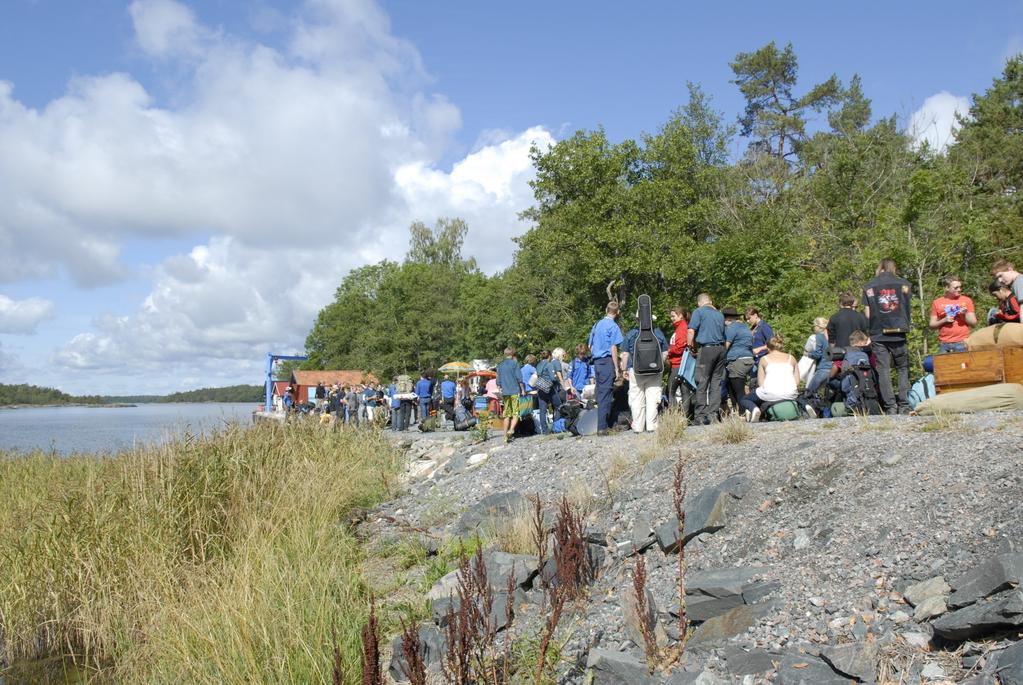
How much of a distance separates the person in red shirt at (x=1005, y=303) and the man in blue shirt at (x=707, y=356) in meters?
3.16

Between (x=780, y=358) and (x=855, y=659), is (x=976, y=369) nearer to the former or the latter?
(x=780, y=358)

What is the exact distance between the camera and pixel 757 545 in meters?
6.13

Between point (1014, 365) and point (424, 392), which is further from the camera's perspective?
point (424, 392)

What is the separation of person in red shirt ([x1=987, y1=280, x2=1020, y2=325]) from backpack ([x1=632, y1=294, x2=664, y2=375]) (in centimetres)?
386

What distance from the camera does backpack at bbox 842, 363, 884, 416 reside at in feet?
33.1

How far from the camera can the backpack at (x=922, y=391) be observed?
9961mm

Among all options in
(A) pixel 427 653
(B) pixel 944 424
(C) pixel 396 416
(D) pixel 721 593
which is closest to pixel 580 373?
(B) pixel 944 424


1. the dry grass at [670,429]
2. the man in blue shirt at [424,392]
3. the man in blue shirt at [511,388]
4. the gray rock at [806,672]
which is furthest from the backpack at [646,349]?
the man in blue shirt at [424,392]

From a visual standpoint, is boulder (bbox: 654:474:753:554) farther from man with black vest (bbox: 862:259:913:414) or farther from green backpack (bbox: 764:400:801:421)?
man with black vest (bbox: 862:259:913:414)

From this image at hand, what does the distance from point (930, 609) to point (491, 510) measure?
512 centimetres

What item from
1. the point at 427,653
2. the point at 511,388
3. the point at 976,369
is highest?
the point at 511,388

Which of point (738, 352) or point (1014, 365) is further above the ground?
point (738, 352)

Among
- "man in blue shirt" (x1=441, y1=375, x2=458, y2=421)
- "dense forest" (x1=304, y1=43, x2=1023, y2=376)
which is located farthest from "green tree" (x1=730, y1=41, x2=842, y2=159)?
"man in blue shirt" (x1=441, y1=375, x2=458, y2=421)

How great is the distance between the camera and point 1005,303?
9188mm
